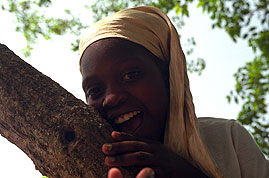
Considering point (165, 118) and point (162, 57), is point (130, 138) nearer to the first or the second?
point (165, 118)

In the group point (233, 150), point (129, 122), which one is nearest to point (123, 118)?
point (129, 122)

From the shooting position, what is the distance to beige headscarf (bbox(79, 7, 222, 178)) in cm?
146

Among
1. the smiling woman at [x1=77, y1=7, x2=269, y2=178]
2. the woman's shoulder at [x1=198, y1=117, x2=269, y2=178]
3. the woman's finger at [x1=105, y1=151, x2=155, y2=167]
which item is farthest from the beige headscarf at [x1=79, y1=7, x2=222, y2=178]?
the woman's finger at [x1=105, y1=151, x2=155, y2=167]

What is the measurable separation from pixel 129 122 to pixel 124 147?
1.26ft

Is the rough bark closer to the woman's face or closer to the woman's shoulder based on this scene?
the woman's face

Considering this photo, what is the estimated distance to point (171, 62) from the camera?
173 centimetres

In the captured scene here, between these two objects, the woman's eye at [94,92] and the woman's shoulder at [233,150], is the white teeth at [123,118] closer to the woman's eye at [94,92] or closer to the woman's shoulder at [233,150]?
the woman's eye at [94,92]

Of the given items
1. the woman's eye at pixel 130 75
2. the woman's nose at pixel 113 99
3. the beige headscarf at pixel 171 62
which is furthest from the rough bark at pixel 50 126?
the beige headscarf at pixel 171 62

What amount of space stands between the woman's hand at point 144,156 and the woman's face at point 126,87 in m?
0.30

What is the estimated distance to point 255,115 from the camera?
4.82 meters

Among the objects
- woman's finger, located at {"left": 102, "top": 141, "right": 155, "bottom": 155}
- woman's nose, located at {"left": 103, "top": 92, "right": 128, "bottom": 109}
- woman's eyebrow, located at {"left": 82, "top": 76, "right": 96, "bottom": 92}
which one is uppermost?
woman's eyebrow, located at {"left": 82, "top": 76, "right": 96, "bottom": 92}

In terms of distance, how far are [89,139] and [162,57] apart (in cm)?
86

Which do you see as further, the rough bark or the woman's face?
the woman's face

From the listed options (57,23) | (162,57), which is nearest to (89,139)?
(162,57)
